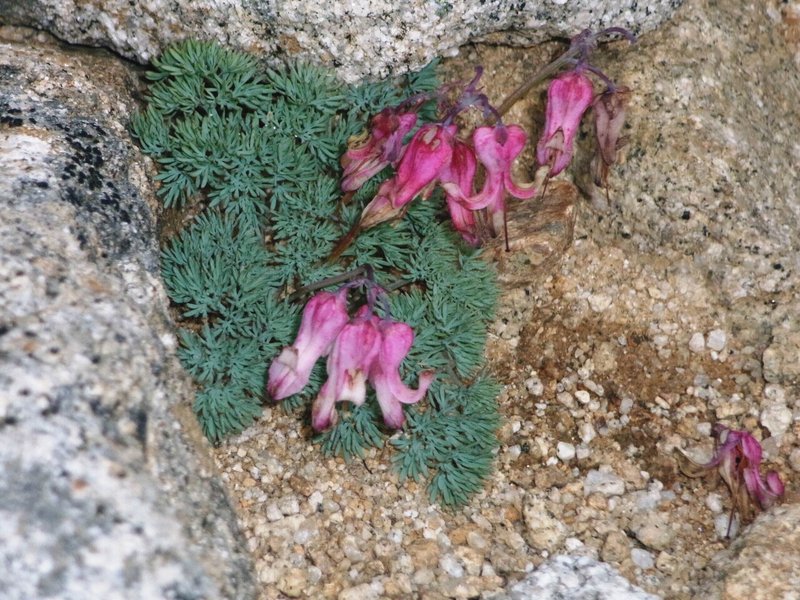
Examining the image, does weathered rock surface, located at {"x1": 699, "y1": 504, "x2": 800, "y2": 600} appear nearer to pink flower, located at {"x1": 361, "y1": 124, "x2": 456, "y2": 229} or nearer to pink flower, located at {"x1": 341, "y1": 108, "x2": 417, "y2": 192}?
pink flower, located at {"x1": 361, "y1": 124, "x2": 456, "y2": 229}

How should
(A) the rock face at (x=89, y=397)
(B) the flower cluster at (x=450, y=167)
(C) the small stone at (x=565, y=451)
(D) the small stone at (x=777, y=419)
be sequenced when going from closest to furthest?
(A) the rock face at (x=89, y=397) < (B) the flower cluster at (x=450, y=167) < (C) the small stone at (x=565, y=451) < (D) the small stone at (x=777, y=419)

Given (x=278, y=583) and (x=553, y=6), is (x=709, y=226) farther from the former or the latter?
(x=278, y=583)

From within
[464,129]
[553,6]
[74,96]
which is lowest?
[74,96]

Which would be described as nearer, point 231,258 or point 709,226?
point 231,258

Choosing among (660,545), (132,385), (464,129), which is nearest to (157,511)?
(132,385)

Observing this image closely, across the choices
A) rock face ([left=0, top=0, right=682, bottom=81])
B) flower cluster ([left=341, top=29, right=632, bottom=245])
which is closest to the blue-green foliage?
rock face ([left=0, top=0, right=682, bottom=81])

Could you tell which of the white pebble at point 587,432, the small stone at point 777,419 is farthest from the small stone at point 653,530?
the small stone at point 777,419

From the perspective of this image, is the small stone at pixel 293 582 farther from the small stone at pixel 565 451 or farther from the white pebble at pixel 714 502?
the white pebble at pixel 714 502

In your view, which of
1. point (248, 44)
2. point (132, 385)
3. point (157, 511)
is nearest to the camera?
point (157, 511)
